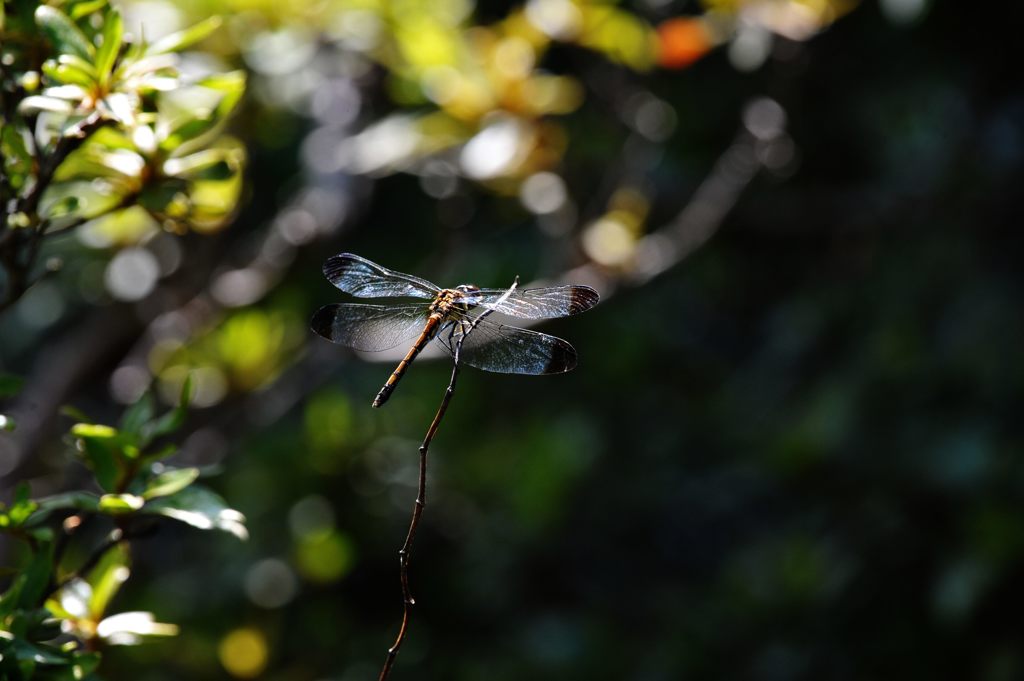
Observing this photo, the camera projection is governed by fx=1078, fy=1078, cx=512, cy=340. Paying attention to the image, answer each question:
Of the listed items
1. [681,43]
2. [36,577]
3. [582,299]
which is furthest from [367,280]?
Result: [681,43]

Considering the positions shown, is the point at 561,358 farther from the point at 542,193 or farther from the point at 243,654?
the point at 243,654

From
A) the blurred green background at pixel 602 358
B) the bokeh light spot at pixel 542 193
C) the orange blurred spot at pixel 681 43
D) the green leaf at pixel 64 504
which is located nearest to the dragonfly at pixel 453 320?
the green leaf at pixel 64 504

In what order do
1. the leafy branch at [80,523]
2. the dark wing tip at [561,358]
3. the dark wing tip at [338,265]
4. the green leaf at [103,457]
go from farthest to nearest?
the dark wing tip at [338,265]
the dark wing tip at [561,358]
the green leaf at [103,457]
the leafy branch at [80,523]

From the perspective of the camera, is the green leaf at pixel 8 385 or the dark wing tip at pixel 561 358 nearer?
the green leaf at pixel 8 385

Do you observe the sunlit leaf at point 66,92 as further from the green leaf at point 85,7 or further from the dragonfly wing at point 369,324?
the dragonfly wing at point 369,324

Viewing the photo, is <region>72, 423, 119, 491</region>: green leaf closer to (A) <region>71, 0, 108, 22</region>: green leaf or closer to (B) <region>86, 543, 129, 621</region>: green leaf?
(B) <region>86, 543, 129, 621</region>: green leaf

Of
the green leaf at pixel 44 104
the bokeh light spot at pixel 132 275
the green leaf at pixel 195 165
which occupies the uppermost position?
the green leaf at pixel 44 104
